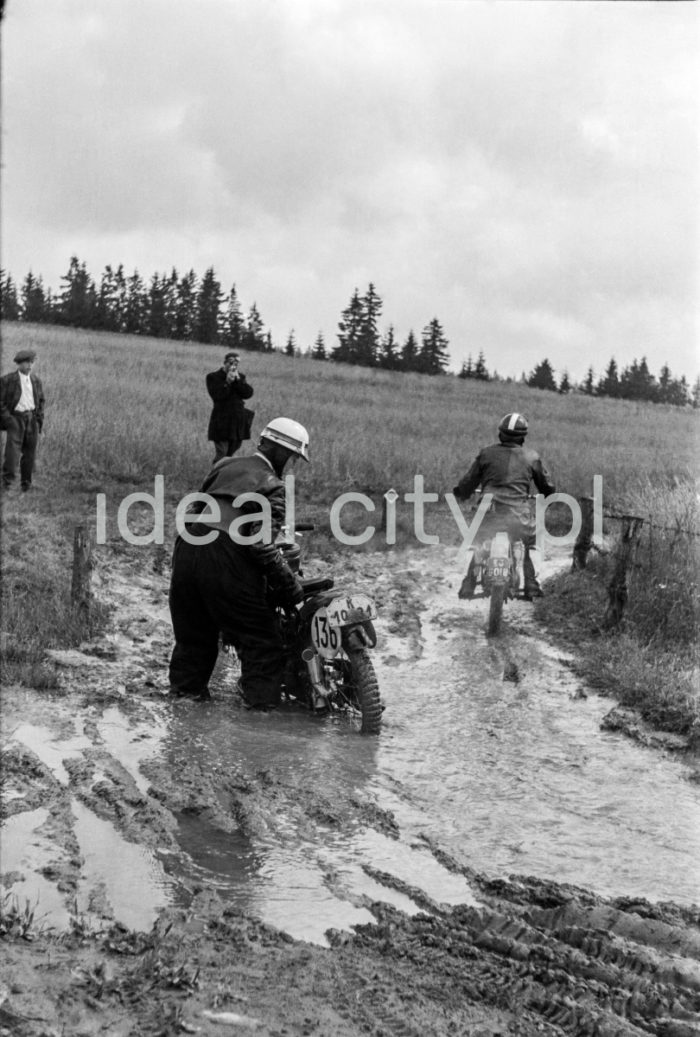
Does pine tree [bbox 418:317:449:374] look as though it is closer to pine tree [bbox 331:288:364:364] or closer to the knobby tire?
pine tree [bbox 331:288:364:364]

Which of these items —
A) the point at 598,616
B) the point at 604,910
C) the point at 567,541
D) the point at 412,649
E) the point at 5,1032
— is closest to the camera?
the point at 5,1032

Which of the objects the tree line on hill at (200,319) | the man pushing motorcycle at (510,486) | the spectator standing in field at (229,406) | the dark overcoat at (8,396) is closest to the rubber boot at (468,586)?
the man pushing motorcycle at (510,486)

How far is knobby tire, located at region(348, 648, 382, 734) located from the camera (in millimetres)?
7316

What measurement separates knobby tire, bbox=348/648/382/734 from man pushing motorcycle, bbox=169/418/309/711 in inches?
21.9

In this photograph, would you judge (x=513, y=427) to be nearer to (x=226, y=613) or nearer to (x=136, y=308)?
(x=226, y=613)

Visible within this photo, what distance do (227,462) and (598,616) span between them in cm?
494

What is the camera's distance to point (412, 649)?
32.9ft

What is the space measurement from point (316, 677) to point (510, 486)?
3.85m

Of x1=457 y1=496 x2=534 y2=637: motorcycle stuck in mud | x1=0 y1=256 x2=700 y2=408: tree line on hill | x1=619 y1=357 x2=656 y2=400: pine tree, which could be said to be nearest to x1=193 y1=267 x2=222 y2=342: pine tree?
x1=0 y1=256 x2=700 y2=408: tree line on hill

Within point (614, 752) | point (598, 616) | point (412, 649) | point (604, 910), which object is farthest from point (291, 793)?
point (598, 616)

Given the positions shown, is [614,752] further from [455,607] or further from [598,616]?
[455,607]

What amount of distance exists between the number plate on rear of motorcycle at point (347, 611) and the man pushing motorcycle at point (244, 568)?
267mm

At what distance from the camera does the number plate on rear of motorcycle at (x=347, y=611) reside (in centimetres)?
721

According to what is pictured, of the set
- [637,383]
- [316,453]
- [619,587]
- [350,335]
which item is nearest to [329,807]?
[619,587]
